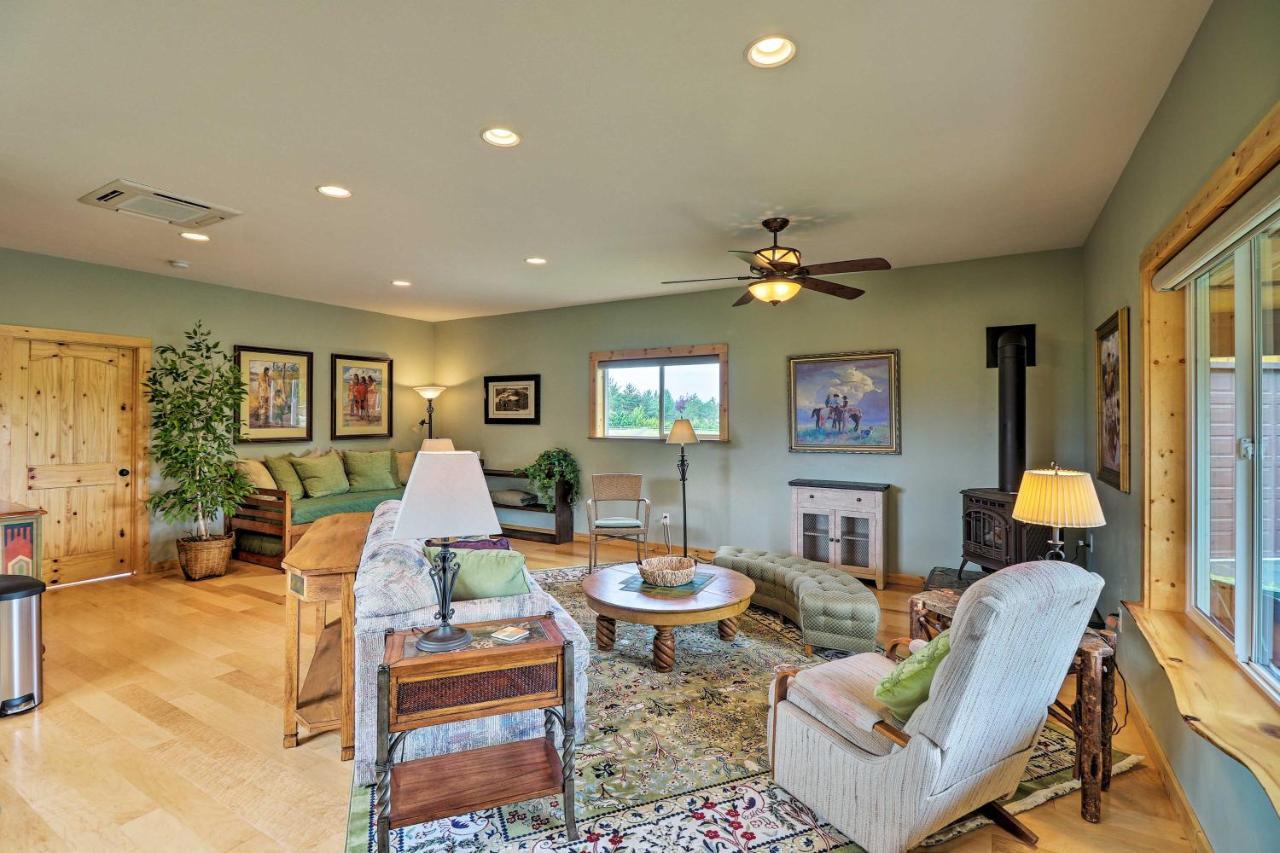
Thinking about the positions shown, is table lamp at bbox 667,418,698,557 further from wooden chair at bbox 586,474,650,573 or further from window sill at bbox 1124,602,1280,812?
window sill at bbox 1124,602,1280,812

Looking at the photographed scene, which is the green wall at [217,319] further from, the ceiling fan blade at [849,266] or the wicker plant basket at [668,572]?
the ceiling fan blade at [849,266]

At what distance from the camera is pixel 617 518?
5922mm

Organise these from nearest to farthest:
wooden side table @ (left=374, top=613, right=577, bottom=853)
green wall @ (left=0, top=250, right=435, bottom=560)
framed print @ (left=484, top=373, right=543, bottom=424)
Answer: wooden side table @ (left=374, top=613, right=577, bottom=853) → green wall @ (left=0, top=250, right=435, bottom=560) → framed print @ (left=484, top=373, right=543, bottom=424)

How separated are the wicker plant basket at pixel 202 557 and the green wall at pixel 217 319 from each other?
0.48m

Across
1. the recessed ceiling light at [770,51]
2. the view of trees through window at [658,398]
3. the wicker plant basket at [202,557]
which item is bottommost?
the wicker plant basket at [202,557]

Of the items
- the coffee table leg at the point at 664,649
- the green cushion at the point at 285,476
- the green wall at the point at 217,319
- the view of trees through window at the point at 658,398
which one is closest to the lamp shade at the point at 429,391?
the green wall at the point at 217,319

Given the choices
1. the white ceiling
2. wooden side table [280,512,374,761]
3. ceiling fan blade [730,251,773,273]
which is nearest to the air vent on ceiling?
the white ceiling

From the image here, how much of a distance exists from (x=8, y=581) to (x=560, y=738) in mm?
2874

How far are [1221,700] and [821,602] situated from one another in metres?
2.00

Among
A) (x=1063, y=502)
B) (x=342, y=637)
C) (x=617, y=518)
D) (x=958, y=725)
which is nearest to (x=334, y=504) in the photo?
(x=617, y=518)

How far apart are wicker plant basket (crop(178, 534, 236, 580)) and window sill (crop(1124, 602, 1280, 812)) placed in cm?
635

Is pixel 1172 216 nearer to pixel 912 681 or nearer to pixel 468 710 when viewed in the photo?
pixel 912 681

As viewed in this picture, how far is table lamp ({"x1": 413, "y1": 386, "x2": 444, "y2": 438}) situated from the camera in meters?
7.72

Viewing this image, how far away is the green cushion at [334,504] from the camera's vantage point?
588 centimetres
